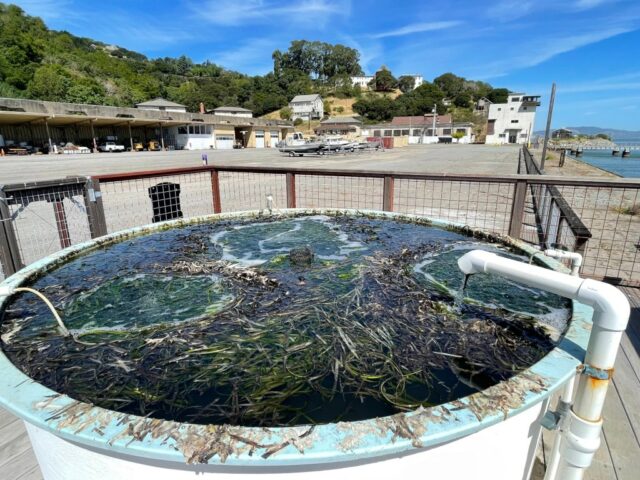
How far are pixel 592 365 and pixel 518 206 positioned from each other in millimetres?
2932

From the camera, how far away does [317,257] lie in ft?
8.87

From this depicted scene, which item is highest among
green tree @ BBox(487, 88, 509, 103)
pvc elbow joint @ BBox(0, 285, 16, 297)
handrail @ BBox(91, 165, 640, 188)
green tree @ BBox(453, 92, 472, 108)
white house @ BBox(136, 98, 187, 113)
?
green tree @ BBox(487, 88, 509, 103)

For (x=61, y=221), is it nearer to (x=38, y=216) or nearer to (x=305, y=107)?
(x=38, y=216)

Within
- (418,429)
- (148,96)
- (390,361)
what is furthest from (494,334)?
(148,96)

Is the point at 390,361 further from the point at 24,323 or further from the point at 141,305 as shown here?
the point at 24,323

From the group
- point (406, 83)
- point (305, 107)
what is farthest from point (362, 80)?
point (305, 107)

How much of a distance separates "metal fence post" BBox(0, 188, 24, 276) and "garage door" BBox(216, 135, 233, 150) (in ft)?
132

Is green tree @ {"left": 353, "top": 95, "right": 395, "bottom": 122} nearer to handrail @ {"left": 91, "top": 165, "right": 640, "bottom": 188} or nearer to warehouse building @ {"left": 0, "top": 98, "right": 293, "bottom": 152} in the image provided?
warehouse building @ {"left": 0, "top": 98, "right": 293, "bottom": 152}

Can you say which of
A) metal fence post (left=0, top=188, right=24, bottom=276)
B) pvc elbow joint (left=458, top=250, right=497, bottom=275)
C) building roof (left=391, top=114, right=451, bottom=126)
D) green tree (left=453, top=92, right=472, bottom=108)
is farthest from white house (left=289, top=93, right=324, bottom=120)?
pvc elbow joint (left=458, top=250, right=497, bottom=275)

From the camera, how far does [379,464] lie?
89 centimetres

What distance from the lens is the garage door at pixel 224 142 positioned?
133ft

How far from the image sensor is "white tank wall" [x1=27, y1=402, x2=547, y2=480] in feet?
2.85

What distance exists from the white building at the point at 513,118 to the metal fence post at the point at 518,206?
6265cm

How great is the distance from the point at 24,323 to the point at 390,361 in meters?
1.74
